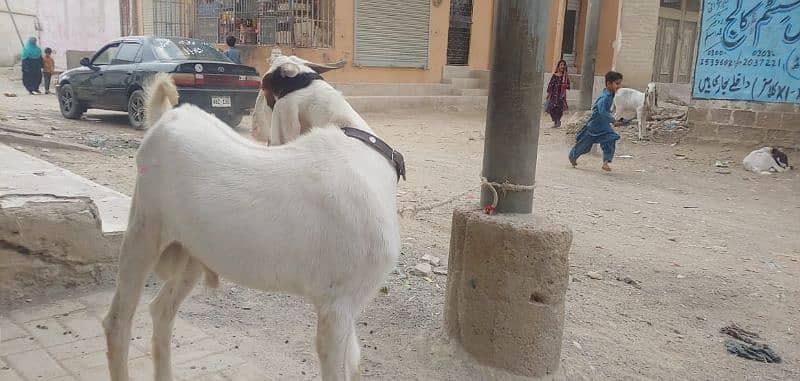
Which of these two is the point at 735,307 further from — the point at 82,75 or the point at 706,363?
the point at 82,75

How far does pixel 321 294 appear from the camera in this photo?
201 cm

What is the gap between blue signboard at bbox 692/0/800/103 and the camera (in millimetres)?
10406

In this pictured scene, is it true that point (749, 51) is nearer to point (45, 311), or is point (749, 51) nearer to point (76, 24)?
point (45, 311)

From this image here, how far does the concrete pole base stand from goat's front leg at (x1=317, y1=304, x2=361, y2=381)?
3.27 ft

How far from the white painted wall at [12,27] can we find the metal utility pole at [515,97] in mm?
25771

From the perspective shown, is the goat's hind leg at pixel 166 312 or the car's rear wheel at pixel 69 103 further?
the car's rear wheel at pixel 69 103

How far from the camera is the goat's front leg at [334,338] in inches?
78.9

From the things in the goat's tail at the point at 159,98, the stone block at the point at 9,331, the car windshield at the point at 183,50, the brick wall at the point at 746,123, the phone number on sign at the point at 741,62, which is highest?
the phone number on sign at the point at 741,62

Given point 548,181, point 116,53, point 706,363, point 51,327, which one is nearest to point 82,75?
point 116,53

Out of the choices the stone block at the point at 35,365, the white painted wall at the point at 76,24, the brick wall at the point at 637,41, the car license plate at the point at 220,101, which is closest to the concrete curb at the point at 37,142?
the car license plate at the point at 220,101

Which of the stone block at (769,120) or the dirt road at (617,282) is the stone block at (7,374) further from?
the stone block at (769,120)

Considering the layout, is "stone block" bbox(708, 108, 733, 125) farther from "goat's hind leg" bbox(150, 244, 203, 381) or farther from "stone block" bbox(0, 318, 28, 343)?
"stone block" bbox(0, 318, 28, 343)

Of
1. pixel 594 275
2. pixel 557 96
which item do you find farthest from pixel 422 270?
pixel 557 96

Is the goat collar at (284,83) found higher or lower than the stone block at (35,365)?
higher
